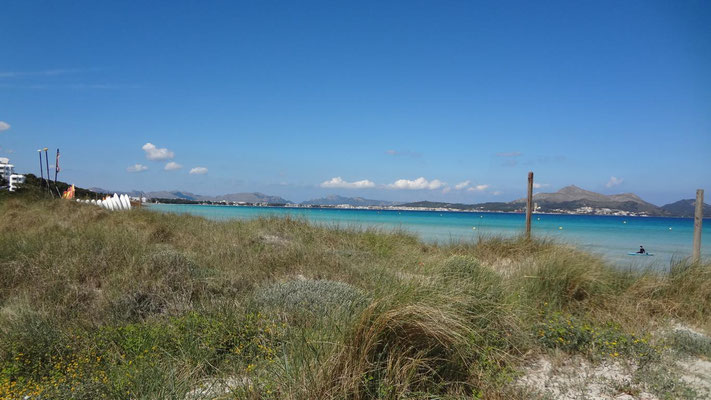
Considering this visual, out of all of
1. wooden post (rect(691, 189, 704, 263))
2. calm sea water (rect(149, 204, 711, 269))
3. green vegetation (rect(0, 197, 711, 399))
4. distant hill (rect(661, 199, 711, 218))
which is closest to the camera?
green vegetation (rect(0, 197, 711, 399))

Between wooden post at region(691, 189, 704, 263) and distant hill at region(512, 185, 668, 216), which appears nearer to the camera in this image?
wooden post at region(691, 189, 704, 263)

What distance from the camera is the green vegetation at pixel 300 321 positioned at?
3023 millimetres

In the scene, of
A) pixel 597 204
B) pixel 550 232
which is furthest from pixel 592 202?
pixel 550 232

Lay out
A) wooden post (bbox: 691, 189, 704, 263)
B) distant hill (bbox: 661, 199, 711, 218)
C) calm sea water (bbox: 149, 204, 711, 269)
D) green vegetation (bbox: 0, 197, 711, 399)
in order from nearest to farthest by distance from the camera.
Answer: green vegetation (bbox: 0, 197, 711, 399)
wooden post (bbox: 691, 189, 704, 263)
calm sea water (bbox: 149, 204, 711, 269)
distant hill (bbox: 661, 199, 711, 218)

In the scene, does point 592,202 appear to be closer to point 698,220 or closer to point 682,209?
point 682,209

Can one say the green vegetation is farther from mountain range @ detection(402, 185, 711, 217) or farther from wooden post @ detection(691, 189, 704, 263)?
mountain range @ detection(402, 185, 711, 217)

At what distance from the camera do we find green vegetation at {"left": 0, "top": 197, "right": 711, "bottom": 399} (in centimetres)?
302

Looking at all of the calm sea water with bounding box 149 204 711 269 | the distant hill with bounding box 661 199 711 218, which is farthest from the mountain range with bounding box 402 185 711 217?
the calm sea water with bounding box 149 204 711 269

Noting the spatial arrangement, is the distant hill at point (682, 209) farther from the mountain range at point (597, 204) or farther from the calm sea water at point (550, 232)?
the calm sea water at point (550, 232)

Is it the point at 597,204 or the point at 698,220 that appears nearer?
the point at 698,220

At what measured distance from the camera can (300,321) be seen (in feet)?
13.7

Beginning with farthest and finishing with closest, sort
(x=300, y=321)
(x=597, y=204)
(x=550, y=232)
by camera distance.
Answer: (x=597, y=204) < (x=550, y=232) < (x=300, y=321)

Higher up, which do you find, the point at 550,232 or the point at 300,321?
the point at 550,232

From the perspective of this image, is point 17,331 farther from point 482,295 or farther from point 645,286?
point 645,286
